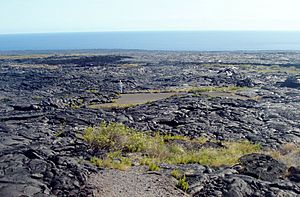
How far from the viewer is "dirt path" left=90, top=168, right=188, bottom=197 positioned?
11.8m

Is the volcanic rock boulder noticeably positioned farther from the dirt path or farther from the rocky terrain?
the dirt path

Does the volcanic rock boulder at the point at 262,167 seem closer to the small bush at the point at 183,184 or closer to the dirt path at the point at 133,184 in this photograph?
the small bush at the point at 183,184

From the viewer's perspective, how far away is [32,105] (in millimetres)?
30156

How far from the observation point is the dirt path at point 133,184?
11820mm

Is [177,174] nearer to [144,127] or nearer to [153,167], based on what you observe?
[153,167]

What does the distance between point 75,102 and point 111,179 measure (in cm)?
2191

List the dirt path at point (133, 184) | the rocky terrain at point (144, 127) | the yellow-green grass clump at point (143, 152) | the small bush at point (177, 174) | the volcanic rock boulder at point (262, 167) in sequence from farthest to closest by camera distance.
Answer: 1. the yellow-green grass clump at point (143, 152)
2. the volcanic rock boulder at point (262, 167)
3. the small bush at point (177, 174)
4. the rocky terrain at point (144, 127)
5. the dirt path at point (133, 184)

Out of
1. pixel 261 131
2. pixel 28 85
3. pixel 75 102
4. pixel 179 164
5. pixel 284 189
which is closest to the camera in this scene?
pixel 284 189

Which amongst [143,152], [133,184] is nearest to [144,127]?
[143,152]

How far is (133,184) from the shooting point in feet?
41.1

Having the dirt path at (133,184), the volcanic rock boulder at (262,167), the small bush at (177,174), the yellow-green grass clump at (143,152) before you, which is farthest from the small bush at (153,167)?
Result: the volcanic rock boulder at (262,167)

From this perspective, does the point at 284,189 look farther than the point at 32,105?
No

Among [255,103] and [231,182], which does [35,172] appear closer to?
[231,182]

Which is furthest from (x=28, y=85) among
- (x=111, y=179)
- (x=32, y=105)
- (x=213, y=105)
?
(x=111, y=179)
